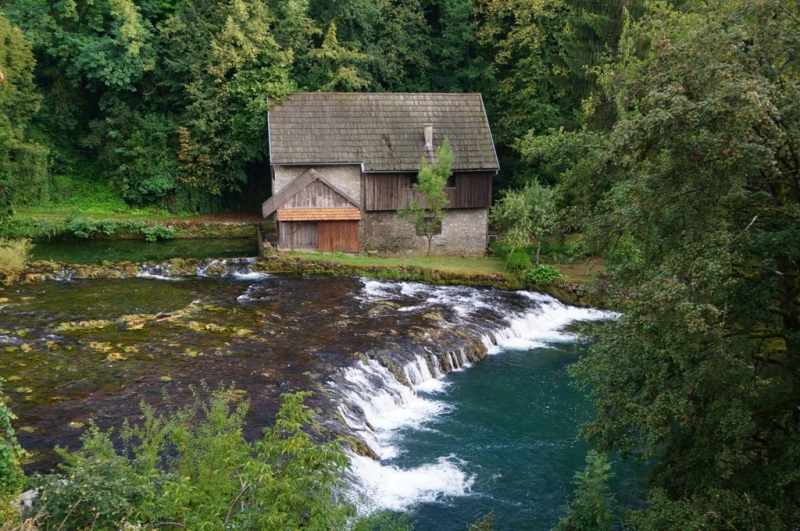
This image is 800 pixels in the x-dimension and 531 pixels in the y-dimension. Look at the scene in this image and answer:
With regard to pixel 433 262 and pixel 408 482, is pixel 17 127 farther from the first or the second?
pixel 408 482

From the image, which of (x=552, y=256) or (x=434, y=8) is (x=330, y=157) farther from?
(x=434, y=8)

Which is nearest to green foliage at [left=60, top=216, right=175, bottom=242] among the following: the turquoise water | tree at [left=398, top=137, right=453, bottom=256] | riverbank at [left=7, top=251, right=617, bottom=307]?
riverbank at [left=7, top=251, right=617, bottom=307]

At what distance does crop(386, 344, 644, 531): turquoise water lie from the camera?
13.7m

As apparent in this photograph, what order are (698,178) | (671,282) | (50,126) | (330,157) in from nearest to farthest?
1. (671,282)
2. (698,178)
3. (330,157)
4. (50,126)

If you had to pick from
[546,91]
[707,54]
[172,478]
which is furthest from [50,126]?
[707,54]

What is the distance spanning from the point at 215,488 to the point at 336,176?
2184cm

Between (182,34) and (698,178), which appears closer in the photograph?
(698,178)

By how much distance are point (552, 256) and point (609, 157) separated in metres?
18.2

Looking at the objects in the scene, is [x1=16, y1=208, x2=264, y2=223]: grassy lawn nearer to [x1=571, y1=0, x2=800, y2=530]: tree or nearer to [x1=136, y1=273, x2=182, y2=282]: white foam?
[x1=136, y1=273, x2=182, y2=282]: white foam

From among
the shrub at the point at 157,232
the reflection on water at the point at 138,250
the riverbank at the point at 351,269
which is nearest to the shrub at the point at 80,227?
the reflection on water at the point at 138,250

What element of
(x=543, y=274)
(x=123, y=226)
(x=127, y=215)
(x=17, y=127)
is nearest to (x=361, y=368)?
(x=543, y=274)

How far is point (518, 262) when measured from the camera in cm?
2698

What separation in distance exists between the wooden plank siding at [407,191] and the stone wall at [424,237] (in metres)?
0.39

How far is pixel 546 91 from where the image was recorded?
34156 millimetres
